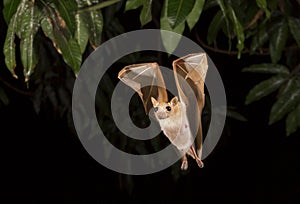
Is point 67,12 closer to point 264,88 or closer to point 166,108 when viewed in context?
point 166,108

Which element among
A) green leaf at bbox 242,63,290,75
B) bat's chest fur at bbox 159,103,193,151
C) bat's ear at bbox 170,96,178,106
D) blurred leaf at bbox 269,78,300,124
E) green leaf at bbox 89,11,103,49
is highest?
green leaf at bbox 89,11,103,49

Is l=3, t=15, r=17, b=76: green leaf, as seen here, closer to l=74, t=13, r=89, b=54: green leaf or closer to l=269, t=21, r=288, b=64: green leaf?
l=74, t=13, r=89, b=54: green leaf

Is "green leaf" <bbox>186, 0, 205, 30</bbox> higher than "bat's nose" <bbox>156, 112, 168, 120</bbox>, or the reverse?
"green leaf" <bbox>186, 0, 205, 30</bbox>

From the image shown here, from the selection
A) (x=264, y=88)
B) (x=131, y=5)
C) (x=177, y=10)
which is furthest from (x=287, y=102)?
(x=177, y=10)

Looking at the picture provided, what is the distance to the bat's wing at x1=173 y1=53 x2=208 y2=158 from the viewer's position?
1.17 ft

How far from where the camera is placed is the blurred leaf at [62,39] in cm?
54

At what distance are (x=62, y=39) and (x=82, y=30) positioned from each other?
3 centimetres

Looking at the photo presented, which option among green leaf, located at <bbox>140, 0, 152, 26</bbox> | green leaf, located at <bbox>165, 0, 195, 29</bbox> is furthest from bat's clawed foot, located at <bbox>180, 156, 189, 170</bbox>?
green leaf, located at <bbox>140, 0, 152, 26</bbox>

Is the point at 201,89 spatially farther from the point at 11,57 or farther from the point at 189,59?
the point at 11,57

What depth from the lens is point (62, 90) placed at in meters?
1.24

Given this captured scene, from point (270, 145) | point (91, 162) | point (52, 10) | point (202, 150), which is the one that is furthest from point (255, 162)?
point (202, 150)

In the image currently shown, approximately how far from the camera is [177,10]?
43cm

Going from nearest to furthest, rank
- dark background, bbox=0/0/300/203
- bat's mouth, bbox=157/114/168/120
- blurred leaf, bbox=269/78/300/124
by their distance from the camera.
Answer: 1. bat's mouth, bbox=157/114/168/120
2. blurred leaf, bbox=269/78/300/124
3. dark background, bbox=0/0/300/203

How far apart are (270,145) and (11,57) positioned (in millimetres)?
1060
